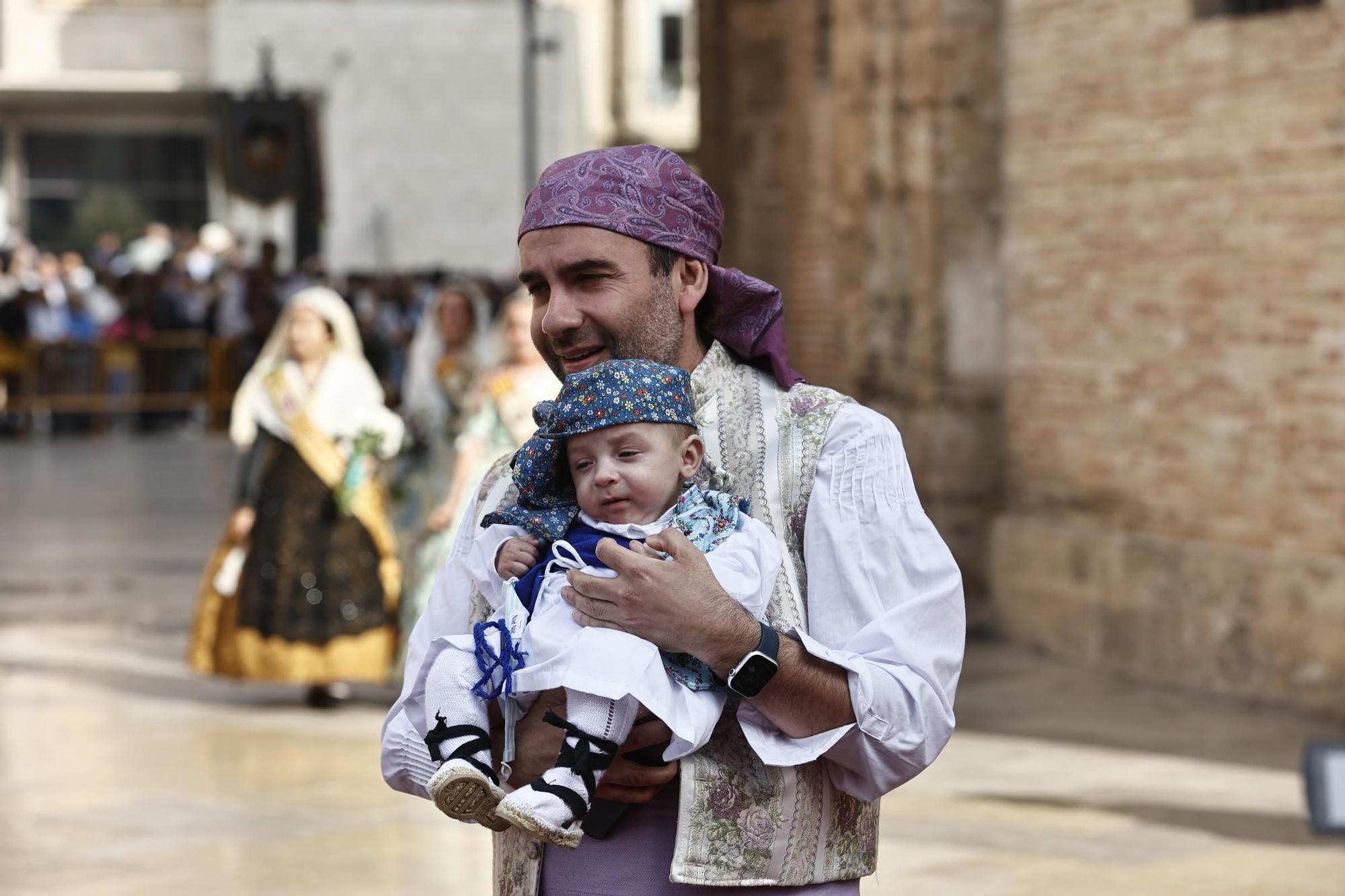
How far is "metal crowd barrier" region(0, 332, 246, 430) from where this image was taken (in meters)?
27.3

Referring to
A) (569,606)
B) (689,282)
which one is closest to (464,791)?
(569,606)

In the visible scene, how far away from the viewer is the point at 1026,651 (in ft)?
38.2

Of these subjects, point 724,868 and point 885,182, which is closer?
point 724,868

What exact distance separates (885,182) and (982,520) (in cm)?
193

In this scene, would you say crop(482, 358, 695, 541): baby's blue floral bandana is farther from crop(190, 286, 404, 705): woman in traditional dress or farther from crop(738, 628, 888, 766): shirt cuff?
crop(190, 286, 404, 705): woman in traditional dress

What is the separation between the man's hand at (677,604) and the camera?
277cm

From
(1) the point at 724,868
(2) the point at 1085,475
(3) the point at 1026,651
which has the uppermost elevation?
(1) the point at 724,868

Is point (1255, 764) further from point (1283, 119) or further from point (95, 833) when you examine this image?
point (95, 833)

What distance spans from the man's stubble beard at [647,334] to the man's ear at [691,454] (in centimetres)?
14

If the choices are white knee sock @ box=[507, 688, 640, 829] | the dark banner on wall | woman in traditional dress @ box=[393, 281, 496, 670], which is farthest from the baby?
the dark banner on wall

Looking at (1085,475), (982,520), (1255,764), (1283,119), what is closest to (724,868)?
(1255,764)

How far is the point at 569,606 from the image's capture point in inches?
114

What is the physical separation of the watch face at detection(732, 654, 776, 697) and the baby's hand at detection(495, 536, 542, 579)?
34cm

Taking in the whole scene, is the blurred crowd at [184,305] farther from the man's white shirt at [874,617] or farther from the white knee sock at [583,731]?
the white knee sock at [583,731]
